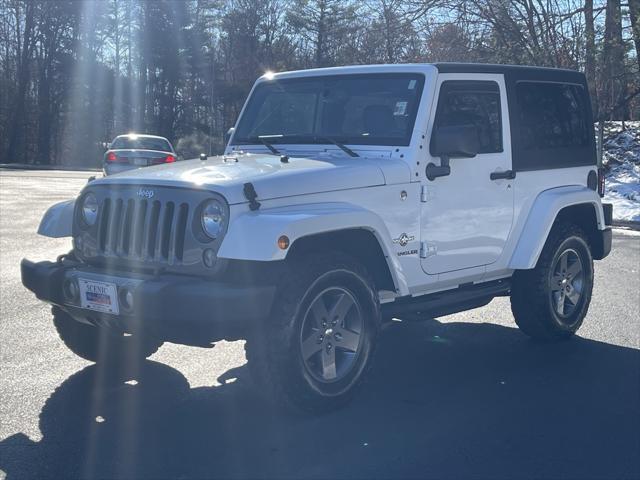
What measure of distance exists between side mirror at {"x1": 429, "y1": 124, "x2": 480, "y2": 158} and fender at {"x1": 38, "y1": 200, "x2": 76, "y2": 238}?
244 cm

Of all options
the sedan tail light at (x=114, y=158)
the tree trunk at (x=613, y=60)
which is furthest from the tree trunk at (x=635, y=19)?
the sedan tail light at (x=114, y=158)

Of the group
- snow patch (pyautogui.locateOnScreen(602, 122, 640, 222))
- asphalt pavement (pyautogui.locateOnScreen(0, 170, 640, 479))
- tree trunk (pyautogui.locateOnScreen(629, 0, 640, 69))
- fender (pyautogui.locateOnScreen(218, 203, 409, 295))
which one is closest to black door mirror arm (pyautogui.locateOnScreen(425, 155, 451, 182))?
fender (pyautogui.locateOnScreen(218, 203, 409, 295))

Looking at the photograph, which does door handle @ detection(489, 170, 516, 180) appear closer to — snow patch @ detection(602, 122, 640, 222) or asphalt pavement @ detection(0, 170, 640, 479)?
asphalt pavement @ detection(0, 170, 640, 479)

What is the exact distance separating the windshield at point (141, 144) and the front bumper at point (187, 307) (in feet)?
58.6

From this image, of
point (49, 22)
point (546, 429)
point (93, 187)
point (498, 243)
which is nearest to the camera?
point (546, 429)

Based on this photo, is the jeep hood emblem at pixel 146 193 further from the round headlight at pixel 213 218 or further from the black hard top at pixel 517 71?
the black hard top at pixel 517 71

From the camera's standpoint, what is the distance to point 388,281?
5820 mm

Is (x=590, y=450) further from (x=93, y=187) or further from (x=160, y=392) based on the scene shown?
(x=93, y=187)

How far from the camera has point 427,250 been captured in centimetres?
605

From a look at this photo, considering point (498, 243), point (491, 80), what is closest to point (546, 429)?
point (498, 243)

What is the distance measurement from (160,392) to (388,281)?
1614 mm

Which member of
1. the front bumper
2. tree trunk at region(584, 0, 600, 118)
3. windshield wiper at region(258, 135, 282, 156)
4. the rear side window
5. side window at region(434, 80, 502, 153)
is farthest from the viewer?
tree trunk at region(584, 0, 600, 118)

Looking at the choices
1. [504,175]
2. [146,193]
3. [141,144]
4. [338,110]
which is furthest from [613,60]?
[146,193]

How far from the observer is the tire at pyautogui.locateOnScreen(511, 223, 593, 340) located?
7121 mm
